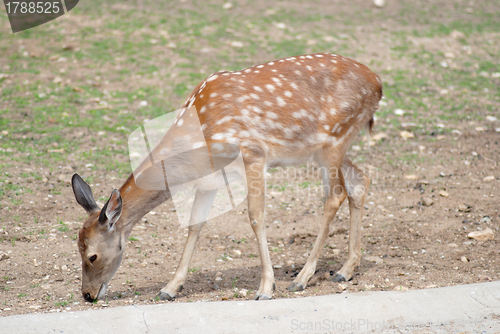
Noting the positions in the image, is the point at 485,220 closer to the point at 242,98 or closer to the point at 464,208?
the point at 464,208

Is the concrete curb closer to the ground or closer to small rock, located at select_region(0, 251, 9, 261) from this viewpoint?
the ground

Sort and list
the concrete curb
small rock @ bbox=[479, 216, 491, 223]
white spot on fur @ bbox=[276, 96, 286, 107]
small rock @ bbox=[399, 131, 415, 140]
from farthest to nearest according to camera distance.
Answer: small rock @ bbox=[399, 131, 415, 140] < small rock @ bbox=[479, 216, 491, 223] < white spot on fur @ bbox=[276, 96, 286, 107] < the concrete curb

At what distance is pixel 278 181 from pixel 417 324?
331 cm

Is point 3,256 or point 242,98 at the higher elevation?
point 242,98

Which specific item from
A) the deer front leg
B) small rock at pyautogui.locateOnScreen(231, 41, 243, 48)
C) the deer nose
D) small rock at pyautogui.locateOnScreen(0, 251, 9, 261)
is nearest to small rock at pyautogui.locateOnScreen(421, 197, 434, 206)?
the deer front leg

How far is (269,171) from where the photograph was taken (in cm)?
724

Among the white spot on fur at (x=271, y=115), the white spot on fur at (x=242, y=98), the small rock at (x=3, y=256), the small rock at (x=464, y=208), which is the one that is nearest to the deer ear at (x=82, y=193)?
the small rock at (x=3, y=256)

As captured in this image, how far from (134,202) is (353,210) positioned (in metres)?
2.05

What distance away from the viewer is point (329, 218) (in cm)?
514

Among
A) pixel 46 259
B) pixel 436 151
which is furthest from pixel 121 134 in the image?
pixel 436 151

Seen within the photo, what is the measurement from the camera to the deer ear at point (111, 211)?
4245mm

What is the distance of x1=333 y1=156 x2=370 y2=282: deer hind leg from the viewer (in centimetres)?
504

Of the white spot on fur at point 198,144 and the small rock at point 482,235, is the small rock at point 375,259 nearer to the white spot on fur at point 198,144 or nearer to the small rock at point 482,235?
the small rock at point 482,235

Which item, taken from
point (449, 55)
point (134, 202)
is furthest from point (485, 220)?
point (449, 55)
